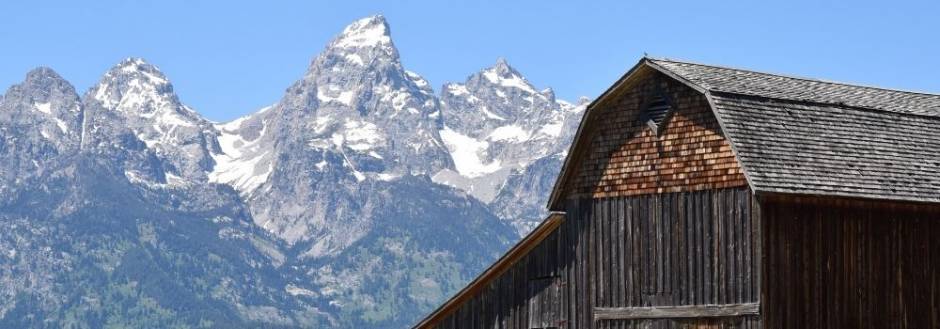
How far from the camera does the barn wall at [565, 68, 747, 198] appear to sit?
41.2 metres

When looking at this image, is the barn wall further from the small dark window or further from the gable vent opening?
the small dark window

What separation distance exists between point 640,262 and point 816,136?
5005 millimetres

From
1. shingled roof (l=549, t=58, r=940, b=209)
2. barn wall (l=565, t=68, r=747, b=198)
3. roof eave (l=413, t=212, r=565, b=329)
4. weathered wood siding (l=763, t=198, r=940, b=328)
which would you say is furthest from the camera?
roof eave (l=413, t=212, r=565, b=329)

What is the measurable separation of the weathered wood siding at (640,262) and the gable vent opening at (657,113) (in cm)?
161

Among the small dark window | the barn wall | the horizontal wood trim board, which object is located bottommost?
the horizontal wood trim board

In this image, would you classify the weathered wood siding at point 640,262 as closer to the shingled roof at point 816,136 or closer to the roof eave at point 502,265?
the roof eave at point 502,265

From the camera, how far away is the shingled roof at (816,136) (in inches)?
1581

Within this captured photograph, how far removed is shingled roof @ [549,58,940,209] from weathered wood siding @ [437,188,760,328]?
112 centimetres

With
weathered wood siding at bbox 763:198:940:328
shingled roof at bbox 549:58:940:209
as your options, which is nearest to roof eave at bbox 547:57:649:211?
shingled roof at bbox 549:58:940:209

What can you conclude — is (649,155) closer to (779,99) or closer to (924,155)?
(779,99)

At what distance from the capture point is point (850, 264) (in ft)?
136

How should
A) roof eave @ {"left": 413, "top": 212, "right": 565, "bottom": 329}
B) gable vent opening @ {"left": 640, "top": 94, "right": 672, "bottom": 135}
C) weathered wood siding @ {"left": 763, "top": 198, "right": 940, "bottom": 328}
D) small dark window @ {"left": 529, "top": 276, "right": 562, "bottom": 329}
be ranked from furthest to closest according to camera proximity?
1. small dark window @ {"left": 529, "top": 276, "right": 562, "bottom": 329}
2. roof eave @ {"left": 413, "top": 212, "right": 565, "bottom": 329}
3. gable vent opening @ {"left": 640, "top": 94, "right": 672, "bottom": 135}
4. weathered wood siding @ {"left": 763, "top": 198, "right": 940, "bottom": 328}

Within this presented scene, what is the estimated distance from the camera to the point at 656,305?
42531 mm

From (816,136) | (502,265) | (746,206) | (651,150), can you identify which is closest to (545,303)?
(502,265)
